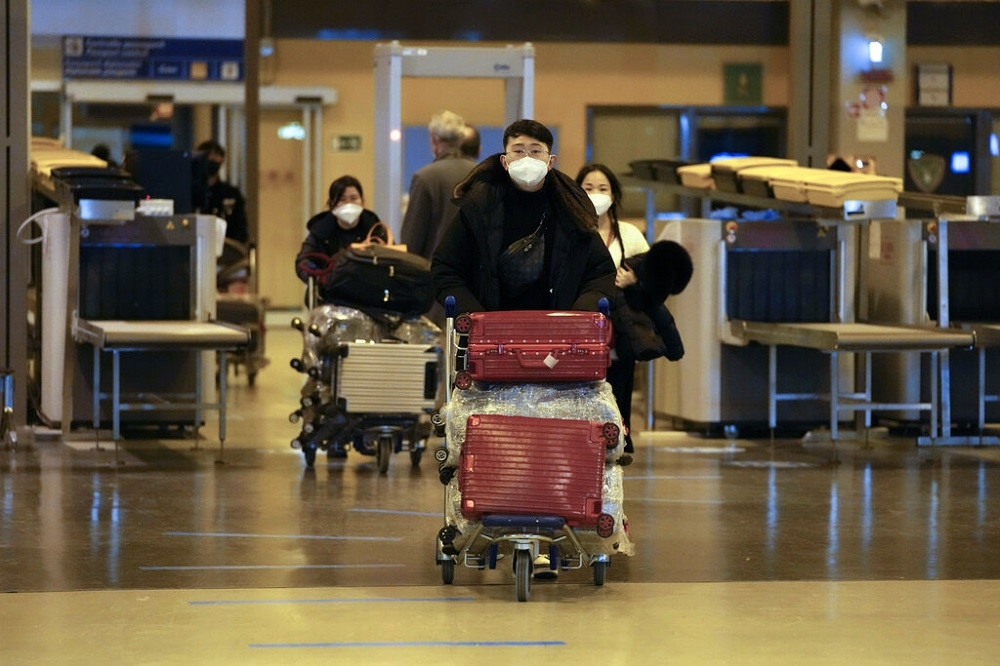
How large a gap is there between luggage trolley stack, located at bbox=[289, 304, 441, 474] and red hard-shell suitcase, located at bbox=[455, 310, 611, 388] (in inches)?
120

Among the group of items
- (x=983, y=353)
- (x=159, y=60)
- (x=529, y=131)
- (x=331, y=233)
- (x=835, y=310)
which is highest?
(x=159, y=60)

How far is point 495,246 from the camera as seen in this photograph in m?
5.97

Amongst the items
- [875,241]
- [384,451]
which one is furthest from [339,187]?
[875,241]

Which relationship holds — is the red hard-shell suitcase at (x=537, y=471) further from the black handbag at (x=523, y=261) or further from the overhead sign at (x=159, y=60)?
the overhead sign at (x=159, y=60)

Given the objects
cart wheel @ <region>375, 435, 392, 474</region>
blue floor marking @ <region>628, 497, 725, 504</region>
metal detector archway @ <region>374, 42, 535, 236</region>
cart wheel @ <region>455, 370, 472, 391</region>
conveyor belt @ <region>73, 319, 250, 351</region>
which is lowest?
blue floor marking @ <region>628, 497, 725, 504</region>

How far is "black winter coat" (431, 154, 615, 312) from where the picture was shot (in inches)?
235

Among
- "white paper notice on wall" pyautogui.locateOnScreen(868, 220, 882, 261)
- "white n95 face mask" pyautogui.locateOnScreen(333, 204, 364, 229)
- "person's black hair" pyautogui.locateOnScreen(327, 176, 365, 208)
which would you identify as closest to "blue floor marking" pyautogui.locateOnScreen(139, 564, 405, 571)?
"white n95 face mask" pyautogui.locateOnScreen(333, 204, 364, 229)

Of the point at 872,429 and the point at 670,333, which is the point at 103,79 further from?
the point at 670,333

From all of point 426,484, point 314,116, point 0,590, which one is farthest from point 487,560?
point 314,116

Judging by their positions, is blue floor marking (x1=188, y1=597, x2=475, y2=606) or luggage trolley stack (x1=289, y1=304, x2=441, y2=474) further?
luggage trolley stack (x1=289, y1=304, x2=441, y2=474)

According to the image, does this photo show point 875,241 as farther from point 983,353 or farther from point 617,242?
point 617,242

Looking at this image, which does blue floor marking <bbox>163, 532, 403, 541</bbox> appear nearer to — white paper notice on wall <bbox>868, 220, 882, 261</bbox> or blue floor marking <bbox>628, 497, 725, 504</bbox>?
blue floor marking <bbox>628, 497, 725, 504</bbox>

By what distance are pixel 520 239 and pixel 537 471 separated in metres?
0.81

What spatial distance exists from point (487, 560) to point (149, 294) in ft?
14.9
